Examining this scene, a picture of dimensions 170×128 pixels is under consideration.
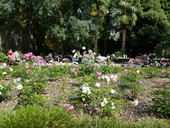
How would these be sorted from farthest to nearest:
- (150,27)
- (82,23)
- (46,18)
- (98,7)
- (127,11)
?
(127,11) < (150,27) < (98,7) < (46,18) < (82,23)

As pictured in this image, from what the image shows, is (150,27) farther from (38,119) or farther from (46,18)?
(38,119)

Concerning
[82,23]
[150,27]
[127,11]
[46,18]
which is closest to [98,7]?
[82,23]

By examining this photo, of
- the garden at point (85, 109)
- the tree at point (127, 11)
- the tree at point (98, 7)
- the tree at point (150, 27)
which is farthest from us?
the tree at point (150, 27)

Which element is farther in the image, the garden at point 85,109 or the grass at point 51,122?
the garden at point 85,109

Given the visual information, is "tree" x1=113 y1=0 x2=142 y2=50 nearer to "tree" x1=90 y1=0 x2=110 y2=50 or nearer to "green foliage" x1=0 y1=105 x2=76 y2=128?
"tree" x1=90 y1=0 x2=110 y2=50

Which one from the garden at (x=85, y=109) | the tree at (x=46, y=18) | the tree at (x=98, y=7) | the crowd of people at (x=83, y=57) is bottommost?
the garden at (x=85, y=109)

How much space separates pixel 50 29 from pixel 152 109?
455 inches

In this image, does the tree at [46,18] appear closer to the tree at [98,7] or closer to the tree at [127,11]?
the tree at [98,7]

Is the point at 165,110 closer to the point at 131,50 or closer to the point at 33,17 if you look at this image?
the point at 33,17

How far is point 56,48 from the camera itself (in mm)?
17906

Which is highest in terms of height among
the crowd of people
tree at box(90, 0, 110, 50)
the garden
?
tree at box(90, 0, 110, 50)

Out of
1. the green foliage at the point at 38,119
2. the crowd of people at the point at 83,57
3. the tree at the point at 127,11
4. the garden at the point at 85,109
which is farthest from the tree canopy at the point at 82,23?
the green foliage at the point at 38,119

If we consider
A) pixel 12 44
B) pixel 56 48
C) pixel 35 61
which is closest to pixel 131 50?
pixel 56 48

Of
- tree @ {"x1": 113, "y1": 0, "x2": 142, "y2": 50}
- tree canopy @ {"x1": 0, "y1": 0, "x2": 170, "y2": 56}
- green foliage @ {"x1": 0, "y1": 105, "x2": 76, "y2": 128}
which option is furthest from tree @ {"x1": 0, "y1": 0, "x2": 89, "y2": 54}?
green foliage @ {"x1": 0, "y1": 105, "x2": 76, "y2": 128}
